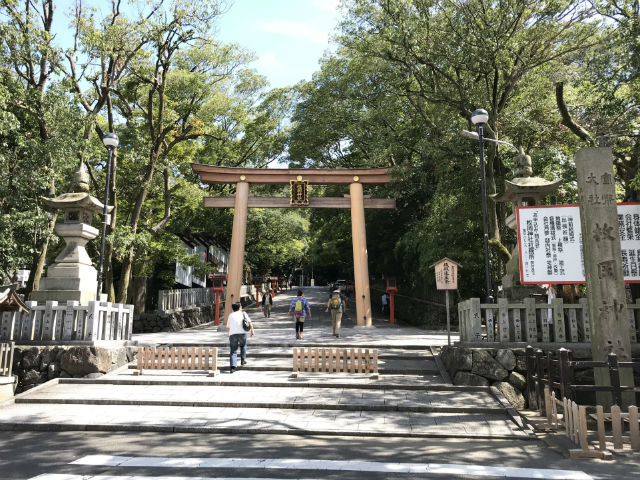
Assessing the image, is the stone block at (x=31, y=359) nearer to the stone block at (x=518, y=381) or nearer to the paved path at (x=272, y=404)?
the paved path at (x=272, y=404)

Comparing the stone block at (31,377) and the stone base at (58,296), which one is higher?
the stone base at (58,296)

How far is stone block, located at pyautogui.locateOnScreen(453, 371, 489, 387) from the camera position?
862cm

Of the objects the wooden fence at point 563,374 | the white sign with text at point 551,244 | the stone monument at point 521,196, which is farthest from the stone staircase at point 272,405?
the white sign with text at point 551,244

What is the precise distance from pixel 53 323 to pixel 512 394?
9.91m

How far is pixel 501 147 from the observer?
16234 millimetres

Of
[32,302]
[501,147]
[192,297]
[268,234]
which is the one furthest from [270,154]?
[32,302]

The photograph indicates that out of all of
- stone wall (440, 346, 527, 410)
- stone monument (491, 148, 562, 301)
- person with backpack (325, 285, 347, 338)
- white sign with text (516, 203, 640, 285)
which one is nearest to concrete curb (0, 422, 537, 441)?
stone wall (440, 346, 527, 410)

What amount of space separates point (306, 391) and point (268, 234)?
20378 millimetres

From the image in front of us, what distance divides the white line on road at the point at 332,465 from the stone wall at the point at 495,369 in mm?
3905

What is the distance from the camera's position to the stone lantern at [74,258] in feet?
35.6

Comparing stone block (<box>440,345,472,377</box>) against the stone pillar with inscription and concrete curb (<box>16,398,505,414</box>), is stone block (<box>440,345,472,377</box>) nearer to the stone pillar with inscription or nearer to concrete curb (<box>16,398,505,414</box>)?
concrete curb (<box>16,398,505,414</box>)

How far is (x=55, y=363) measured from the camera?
9.70 m

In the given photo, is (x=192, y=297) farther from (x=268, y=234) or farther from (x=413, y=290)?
(x=413, y=290)

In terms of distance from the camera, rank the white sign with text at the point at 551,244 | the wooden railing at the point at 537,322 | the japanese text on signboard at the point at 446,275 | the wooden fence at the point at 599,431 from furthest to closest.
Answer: the japanese text on signboard at the point at 446,275, the white sign with text at the point at 551,244, the wooden railing at the point at 537,322, the wooden fence at the point at 599,431
